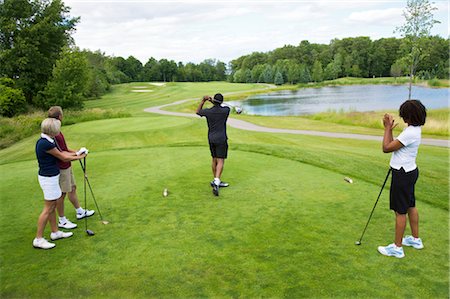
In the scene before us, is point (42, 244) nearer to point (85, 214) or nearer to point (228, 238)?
point (85, 214)

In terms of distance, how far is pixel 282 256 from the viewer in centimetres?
417

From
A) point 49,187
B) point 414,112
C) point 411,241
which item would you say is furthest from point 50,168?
point 411,241

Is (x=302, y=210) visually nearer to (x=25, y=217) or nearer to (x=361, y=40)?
(x=25, y=217)

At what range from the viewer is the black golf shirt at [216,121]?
7008mm

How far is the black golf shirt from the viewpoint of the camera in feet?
23.0

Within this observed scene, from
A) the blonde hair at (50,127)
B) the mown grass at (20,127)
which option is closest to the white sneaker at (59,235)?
the blonde hair at (50,127)

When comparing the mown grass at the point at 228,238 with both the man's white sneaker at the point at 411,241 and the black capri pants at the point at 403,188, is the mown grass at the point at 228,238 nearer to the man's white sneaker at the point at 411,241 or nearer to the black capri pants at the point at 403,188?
the man's white sneaker at the point at 411,241

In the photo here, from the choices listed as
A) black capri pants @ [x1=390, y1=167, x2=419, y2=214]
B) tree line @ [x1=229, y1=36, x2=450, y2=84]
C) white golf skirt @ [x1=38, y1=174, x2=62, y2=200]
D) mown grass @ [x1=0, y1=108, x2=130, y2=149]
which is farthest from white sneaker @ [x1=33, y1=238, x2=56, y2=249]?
tree line @ [x1=229, y1=36, x2=450, y2=84]

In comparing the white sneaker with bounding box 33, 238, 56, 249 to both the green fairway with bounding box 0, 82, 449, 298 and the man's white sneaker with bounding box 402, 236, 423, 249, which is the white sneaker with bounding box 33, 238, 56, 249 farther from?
the man's white sneaker with bounding box 402, 236, 423, 249

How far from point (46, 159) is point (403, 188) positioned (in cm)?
507

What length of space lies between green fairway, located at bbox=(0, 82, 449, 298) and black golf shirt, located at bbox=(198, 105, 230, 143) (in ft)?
3.36

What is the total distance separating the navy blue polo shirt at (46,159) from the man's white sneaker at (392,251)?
15.6 feet

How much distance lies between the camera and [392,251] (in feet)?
14.2

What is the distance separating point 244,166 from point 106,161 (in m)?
3.91
